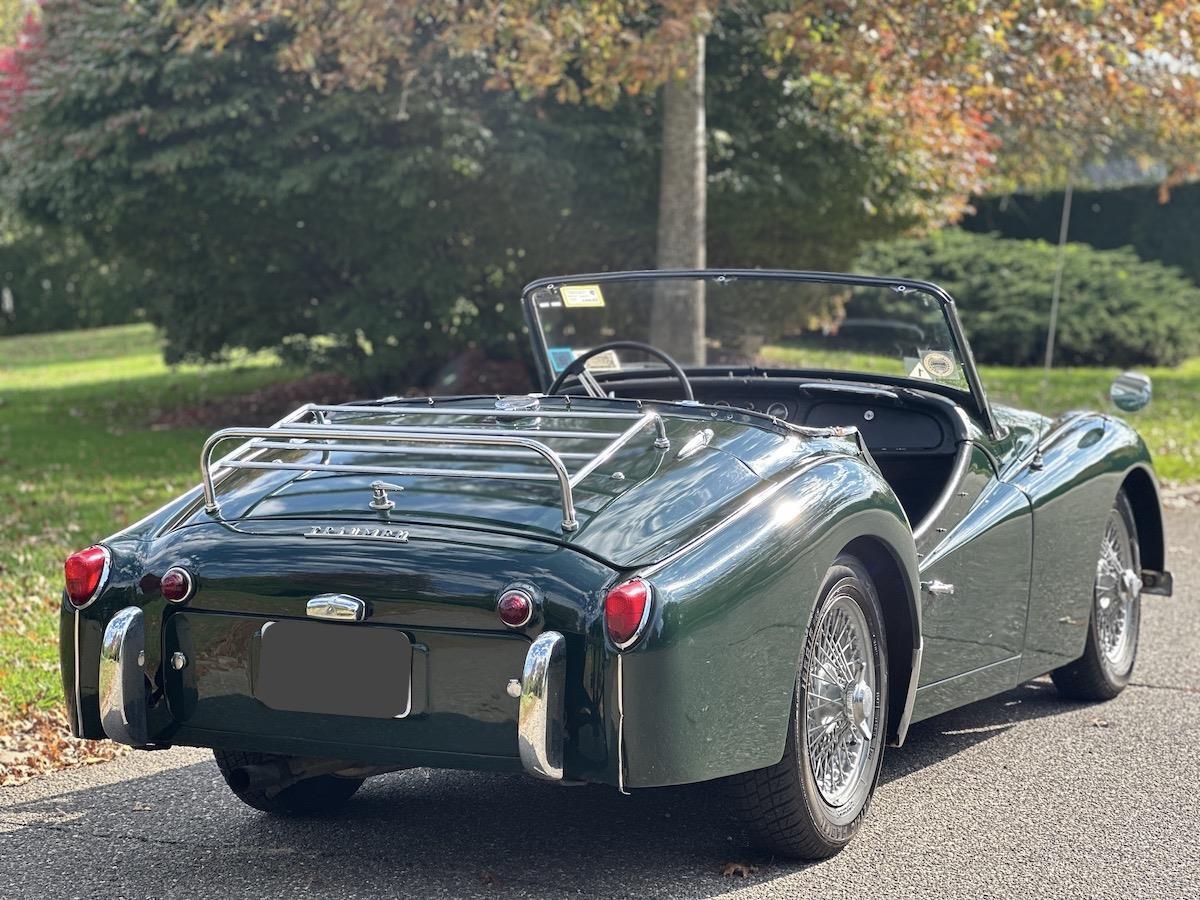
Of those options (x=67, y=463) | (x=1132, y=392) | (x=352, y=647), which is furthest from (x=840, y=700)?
(x=67, y=463)

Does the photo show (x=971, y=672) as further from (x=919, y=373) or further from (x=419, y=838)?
(x=419, y=838)

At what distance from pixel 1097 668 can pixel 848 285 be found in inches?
64.4

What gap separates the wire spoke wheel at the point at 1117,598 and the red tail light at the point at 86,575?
339 centimetres

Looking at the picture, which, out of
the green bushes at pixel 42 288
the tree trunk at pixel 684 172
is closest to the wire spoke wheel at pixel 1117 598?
the tree trunk at pixel 684 172

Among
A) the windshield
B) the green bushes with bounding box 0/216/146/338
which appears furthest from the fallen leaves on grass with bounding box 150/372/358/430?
the green bushes with bounding box 0/216/146/338

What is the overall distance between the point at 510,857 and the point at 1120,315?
58.2 feet

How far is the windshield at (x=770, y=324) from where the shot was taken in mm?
5379

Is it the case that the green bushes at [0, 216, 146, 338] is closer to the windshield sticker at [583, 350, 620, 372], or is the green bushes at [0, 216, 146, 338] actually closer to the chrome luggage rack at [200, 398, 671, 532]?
the windshield sticker at [583, 350, 620, 372]

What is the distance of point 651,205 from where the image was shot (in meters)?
13.8

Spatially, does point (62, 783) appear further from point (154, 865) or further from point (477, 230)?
point (477, 230)

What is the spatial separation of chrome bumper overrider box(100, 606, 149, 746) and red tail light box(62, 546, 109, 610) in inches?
5.6

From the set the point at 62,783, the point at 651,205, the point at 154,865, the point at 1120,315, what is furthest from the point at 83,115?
the point at 1120,315

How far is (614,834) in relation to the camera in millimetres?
4262

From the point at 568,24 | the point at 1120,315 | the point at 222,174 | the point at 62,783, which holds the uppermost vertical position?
the point at 568,24
